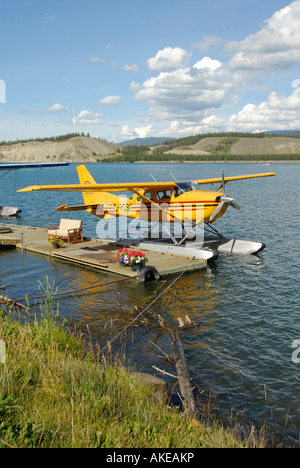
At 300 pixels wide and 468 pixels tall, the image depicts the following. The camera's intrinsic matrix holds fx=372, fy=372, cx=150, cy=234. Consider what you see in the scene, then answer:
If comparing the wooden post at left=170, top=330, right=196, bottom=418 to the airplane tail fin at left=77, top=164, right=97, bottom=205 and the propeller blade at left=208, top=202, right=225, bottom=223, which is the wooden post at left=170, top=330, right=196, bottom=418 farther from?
the airplane tail fin at left=77, top=164, right=97, bottom=205

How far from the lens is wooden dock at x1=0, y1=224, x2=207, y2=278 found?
12938 millimetres

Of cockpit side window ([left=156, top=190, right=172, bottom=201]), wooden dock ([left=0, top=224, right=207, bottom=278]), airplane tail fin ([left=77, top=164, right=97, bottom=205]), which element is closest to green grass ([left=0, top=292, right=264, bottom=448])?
wooden dock ([left=0, top=224, right=207, bottom=278])

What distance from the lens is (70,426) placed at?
11.8 ft

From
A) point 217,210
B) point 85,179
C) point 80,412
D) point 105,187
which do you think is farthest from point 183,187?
point 80,412

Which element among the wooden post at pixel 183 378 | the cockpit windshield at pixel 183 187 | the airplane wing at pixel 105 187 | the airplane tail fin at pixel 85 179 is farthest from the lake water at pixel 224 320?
the airplane tail fin at pixel 85 179

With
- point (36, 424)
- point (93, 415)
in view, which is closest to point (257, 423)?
point (93, 415)

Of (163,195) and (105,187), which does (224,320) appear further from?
(163,195)

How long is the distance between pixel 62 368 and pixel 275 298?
7.90 metres

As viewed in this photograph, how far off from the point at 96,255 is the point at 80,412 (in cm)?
1078

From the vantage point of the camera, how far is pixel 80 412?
388 centimetres

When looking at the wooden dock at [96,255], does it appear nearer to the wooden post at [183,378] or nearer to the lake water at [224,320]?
the lake water at [224,320]

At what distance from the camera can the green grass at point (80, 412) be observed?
3449 millimetres

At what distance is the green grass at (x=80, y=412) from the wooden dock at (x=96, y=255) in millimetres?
7324
